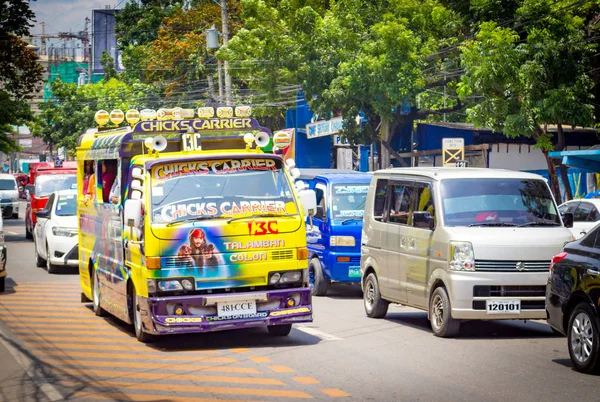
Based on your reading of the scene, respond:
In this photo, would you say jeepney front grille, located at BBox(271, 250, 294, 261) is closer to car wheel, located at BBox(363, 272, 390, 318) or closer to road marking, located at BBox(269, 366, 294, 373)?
road marking, located at BBox(269, 366, 294, 373)

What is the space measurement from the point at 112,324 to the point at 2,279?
5498 mm

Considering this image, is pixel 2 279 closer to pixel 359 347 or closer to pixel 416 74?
pixel 359 347

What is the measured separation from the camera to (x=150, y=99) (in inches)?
2469

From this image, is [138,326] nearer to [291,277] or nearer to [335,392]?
[291,277]

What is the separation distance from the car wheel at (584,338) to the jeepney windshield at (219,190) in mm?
3727

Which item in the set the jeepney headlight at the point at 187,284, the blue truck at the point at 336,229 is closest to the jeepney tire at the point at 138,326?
the jeepney headlight at the point at 187,284

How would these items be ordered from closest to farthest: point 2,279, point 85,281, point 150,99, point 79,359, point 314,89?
point 79,359 < point 85,281 < point 2,279 < point 314,89 < point 150,99

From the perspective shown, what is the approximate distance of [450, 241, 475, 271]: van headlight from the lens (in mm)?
12492

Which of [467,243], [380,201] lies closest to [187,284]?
[467,243]

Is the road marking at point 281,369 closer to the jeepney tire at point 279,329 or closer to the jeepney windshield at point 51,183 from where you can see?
the jeepney tire at point 279,329

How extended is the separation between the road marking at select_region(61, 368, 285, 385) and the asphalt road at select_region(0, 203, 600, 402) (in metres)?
0.01

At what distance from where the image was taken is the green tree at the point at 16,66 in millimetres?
40531

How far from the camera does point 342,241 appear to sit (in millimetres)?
18281

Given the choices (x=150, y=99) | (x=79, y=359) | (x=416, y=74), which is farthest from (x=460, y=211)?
(x=150, y=99)
